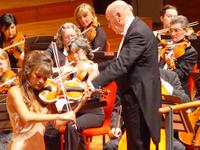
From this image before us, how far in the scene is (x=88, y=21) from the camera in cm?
569

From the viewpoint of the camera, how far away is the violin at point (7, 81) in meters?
4.41

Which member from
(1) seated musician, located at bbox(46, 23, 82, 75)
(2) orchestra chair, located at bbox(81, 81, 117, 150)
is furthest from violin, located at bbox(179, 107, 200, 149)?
(1) seated musician, located at bbox(46, 23, 82, 75)

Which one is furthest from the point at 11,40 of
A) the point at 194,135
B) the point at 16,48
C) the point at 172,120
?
the point at 172,120

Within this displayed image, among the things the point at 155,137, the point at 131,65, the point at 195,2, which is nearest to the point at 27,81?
the point at 131,65

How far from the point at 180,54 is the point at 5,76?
162 cm

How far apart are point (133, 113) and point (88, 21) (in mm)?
2167

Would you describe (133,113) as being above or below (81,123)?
above

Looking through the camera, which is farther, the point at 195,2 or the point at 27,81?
the point at 195,2

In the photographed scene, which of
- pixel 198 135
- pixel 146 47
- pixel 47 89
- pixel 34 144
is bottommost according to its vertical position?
pixel 198 135

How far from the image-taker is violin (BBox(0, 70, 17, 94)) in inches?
173

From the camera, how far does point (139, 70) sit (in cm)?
363

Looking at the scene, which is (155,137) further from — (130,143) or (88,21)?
(88,21)

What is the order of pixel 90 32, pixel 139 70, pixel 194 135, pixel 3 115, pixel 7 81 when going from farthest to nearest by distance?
pixel 90 32 → pixel 7 81 → pixel 194 135 → pixel 3 115 → pixel 139 70

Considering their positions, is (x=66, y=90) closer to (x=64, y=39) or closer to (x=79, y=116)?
(x=79, y=116)
